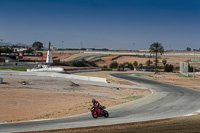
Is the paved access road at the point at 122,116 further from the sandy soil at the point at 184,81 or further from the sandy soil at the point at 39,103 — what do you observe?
the sandy soil at the point at 184,81

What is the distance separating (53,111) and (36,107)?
2627mm

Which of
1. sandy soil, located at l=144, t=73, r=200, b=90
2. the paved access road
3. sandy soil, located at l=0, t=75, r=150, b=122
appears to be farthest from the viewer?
sandy soil, located at l=144, t=73, r=200, b=90

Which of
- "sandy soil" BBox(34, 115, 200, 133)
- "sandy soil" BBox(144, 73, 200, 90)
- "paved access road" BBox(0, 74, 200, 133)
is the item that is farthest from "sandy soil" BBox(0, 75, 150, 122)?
"sandy soil" BBox(144, 73, 200, 90)

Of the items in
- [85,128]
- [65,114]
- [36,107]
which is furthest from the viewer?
[36,107]

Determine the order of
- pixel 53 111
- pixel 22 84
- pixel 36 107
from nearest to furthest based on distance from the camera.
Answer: pixel 53 111 < pixel 36 107 < pixel 22 84

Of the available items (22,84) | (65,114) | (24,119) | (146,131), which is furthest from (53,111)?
(22,84)

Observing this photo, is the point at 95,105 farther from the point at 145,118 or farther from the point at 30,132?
the point at 30,132

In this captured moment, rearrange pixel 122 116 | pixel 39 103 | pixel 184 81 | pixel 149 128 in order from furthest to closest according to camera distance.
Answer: pixel 184 81
pixel 39 103
pixel 122 116
pixel 149 128

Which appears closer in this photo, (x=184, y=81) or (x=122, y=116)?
(x=122, y=116)

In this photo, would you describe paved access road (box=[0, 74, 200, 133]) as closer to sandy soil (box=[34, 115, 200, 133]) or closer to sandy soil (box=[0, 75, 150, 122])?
sandy soil (box=[34, 115, 200, 133])

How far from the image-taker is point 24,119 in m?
20.2

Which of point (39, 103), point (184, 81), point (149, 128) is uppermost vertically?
point (149, 128)

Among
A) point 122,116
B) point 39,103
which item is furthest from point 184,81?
point 122,116

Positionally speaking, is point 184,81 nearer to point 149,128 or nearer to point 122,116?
point 122,116
